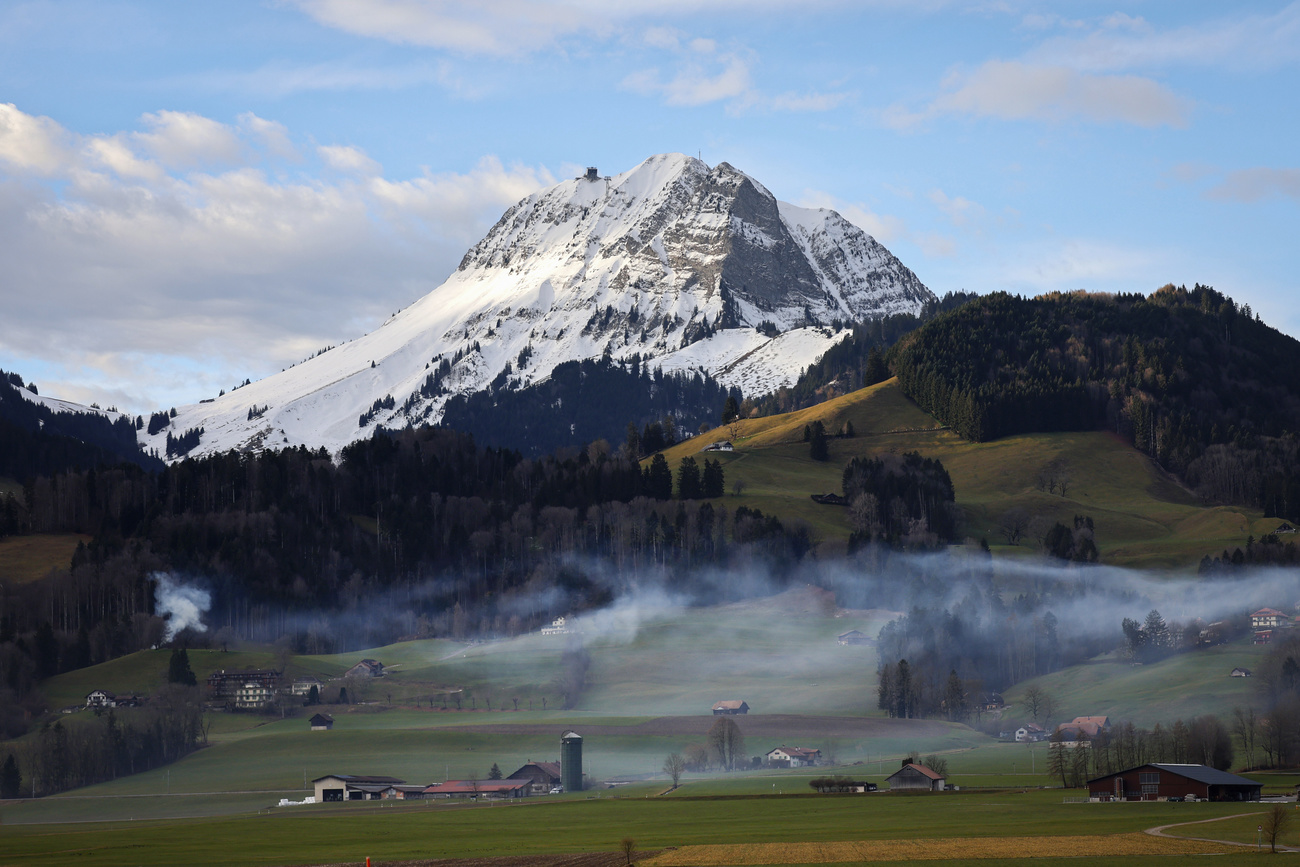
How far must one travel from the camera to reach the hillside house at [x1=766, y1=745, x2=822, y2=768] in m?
157

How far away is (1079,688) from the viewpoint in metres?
186

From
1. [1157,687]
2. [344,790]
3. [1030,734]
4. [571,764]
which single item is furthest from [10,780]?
[1157,687]

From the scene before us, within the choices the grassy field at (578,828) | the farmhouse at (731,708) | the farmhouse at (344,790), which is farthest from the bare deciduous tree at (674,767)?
the farmhouse at (344,790)

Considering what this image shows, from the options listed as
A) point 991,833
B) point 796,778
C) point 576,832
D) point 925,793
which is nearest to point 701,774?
point 796,778

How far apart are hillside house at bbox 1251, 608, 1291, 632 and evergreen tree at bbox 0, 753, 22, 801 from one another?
156941 millimetres

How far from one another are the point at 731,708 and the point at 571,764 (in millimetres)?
42364

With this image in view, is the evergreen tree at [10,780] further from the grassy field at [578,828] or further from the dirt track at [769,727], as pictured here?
the dirt track at [769,727]

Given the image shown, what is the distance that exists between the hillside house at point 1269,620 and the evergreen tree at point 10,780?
6179 inches

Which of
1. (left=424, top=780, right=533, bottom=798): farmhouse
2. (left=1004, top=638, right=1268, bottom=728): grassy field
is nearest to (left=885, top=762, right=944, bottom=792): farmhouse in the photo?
(left=424, top=780, right=533, bottom=798): farmhouse

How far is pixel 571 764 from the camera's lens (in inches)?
5635

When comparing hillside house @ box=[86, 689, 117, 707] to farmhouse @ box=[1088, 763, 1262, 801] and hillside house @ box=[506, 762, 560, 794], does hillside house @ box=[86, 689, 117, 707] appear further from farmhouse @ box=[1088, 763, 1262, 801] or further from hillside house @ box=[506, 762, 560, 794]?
farmhouse @ box=[1088, 763, 1262, 801]

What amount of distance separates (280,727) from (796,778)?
7715 centimetres

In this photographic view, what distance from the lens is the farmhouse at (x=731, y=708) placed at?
180m

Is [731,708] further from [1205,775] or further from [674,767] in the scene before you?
[1205,775]
